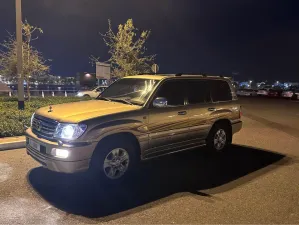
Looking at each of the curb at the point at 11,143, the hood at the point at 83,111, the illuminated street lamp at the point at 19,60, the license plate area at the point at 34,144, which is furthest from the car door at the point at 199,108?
the illuminated street lamp at the point at 19,60

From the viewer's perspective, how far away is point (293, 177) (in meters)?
6.00

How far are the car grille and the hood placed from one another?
0.07 m

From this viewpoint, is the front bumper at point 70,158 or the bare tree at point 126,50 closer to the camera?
the front bumper at point 70,158

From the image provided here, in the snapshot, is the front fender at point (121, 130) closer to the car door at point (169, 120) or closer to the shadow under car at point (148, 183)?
the car door at point (169, 120)

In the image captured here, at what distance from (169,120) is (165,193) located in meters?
1.46

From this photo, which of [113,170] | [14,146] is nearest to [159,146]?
[113,170]

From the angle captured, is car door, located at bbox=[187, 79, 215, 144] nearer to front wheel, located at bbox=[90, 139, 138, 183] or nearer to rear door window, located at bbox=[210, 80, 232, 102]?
rear door window, located at bbox=[210, 80, 232, 102]

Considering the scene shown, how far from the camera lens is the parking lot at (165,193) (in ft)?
13.8

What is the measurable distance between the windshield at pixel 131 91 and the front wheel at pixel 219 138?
2.00 meters

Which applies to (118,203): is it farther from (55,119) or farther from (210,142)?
(210,142)

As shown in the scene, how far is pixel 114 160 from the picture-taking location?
532cm

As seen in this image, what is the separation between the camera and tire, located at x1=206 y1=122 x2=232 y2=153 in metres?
7.25

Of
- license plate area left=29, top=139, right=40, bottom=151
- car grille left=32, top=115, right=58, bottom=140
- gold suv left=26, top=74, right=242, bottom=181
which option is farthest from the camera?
license plate area left=29, top=139, right=40, bottom=151

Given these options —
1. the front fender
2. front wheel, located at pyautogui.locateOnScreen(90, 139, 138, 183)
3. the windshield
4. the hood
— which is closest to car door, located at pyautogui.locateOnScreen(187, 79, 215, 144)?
the windshield
